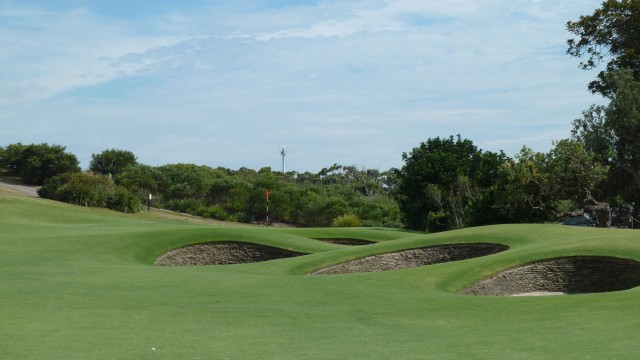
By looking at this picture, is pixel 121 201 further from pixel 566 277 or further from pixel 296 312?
pixel 296 312

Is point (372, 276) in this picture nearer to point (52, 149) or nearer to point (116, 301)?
point (116, 301)

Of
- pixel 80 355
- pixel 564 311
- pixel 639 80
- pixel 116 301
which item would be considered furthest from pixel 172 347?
pixel 639 80

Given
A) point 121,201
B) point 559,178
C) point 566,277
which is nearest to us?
point 566,277

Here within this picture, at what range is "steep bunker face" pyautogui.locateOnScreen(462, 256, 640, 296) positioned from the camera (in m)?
19.0

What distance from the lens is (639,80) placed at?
36.4 m

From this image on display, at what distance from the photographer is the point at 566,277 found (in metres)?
19.9

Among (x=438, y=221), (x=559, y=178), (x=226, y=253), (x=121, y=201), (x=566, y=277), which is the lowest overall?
(x=226, y=253)

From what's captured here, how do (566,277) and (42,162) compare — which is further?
(42,162)

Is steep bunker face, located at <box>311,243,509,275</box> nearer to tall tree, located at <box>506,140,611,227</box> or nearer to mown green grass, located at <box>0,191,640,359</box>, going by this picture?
mown green grass, located at <box>0,191,640,359</box>

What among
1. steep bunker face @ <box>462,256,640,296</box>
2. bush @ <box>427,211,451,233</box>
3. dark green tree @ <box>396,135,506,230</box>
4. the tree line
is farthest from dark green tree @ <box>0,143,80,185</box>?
steep bunker face @ <box>462,256,640,296</box>

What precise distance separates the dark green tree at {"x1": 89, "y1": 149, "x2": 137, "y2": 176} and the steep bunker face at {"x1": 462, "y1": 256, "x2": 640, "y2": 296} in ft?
179

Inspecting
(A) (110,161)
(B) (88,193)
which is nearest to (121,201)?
(B) (88,193)

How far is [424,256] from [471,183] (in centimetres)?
1731

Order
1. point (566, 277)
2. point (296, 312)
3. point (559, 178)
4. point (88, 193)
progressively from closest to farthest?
point (296, 312)
point (566, 277)
point (559, 178)
point (88, 193)
